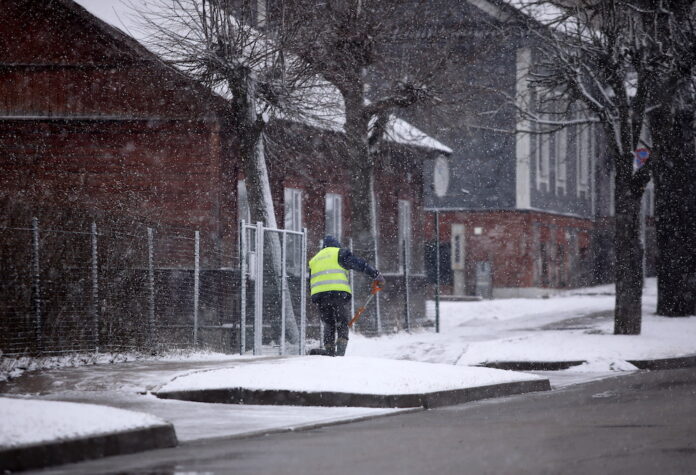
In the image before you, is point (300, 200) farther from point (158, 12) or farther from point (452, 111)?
point (158, 12)

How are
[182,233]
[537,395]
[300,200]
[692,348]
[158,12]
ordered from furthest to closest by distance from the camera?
[300,200] < [182,233] < [158,12] < [692,348] < [537,395]

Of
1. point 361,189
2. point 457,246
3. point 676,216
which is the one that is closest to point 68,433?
point 361,189

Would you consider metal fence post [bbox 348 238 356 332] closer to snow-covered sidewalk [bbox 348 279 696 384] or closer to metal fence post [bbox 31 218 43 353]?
snow-covered sidewalk [bbox 348 279 696 384]

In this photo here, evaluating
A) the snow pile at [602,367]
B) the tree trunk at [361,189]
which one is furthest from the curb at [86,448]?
the tree trunk at [361,189]

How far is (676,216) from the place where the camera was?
85.9 feet

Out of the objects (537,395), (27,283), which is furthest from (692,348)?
(27,283)

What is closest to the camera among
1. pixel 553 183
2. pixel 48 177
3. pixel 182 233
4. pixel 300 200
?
pixel 182 233

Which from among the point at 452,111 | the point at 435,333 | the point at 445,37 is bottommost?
the point at 435,333

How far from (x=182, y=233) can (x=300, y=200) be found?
5894 millimetres

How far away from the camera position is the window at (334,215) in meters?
30.1

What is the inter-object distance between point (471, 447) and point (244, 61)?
44.3 feet

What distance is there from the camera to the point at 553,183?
49688 millimetres

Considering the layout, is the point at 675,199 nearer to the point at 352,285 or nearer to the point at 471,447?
the point at 352,285

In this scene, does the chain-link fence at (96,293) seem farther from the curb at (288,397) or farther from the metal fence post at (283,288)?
the curb at (288,397)
